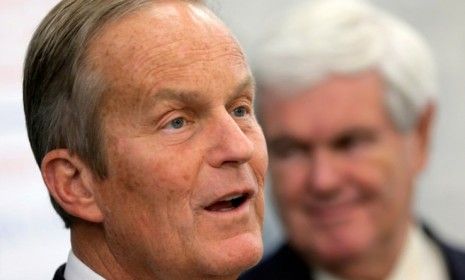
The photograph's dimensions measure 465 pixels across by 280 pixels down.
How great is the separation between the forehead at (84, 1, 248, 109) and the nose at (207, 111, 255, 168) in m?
0.09

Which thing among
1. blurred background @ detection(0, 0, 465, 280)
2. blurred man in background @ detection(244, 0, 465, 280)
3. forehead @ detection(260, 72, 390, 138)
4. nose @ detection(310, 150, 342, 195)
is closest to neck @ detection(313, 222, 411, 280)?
blurred man in background @ detection(244, 0, 465, 280)

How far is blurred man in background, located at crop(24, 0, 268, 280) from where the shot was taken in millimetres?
2863

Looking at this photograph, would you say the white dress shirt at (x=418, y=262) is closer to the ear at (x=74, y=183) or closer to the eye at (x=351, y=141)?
the eye at (x=351, y=141)

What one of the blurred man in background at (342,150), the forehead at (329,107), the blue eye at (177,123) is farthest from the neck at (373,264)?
the blue eye at (177,123)

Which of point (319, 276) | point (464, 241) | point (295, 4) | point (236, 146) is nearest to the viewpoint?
point (236, 146)

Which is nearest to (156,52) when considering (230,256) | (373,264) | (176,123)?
(176,123)

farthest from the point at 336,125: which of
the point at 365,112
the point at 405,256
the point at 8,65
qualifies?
the point at 8,65

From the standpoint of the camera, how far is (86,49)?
113 inches

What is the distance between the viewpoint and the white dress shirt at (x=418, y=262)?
4516 millimetres

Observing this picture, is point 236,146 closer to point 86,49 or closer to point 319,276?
point 86,49

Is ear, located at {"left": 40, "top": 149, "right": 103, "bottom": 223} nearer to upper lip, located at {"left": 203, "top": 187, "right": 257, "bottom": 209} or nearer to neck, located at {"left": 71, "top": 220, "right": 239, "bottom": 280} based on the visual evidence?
neck, located at {"left": 71, "top": 220, "right": 239, "bottom": 280}

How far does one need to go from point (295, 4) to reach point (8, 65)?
52.9 inches

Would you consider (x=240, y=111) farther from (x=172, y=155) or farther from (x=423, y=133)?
(x=423, y=133)

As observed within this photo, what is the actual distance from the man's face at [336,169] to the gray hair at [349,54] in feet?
0.13
